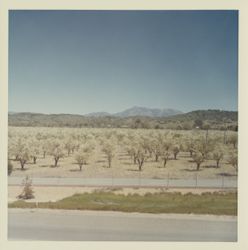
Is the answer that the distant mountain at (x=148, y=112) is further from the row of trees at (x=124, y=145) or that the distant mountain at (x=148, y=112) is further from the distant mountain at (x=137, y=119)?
the row of trees at (x=124, y=145)

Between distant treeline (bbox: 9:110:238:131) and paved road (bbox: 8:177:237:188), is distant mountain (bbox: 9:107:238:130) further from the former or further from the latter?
paved road (bbox: 8:177:237:188)

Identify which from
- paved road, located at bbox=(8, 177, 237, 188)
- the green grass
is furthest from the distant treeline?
the green grass

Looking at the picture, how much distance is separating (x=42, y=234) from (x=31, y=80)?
62.4 inches

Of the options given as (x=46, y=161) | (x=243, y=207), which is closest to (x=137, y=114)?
(x=46, y=161)

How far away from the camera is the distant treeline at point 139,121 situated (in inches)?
223

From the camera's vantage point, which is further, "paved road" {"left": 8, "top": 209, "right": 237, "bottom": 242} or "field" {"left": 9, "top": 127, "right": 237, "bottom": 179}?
"field" {"left": 9, "top": 127, "right": 237, "bottom": 179}

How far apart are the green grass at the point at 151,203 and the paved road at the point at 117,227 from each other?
6 centimetres

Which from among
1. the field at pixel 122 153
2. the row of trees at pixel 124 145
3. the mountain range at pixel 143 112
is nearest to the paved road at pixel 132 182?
the field at pixel 122 153

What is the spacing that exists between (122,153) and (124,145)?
86 mm

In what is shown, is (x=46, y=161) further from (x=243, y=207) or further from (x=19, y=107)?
(x=243, y=207)

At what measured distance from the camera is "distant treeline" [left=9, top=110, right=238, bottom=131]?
18.5ft

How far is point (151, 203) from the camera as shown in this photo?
18.7 feet

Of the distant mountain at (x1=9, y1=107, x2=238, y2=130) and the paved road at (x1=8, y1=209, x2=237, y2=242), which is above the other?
the distant mountain at (x1=9, y1=107, x2=238, y2=130)

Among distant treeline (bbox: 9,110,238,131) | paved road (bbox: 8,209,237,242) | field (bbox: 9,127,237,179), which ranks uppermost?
distant treeline (bbox: 9,110,238,131)
